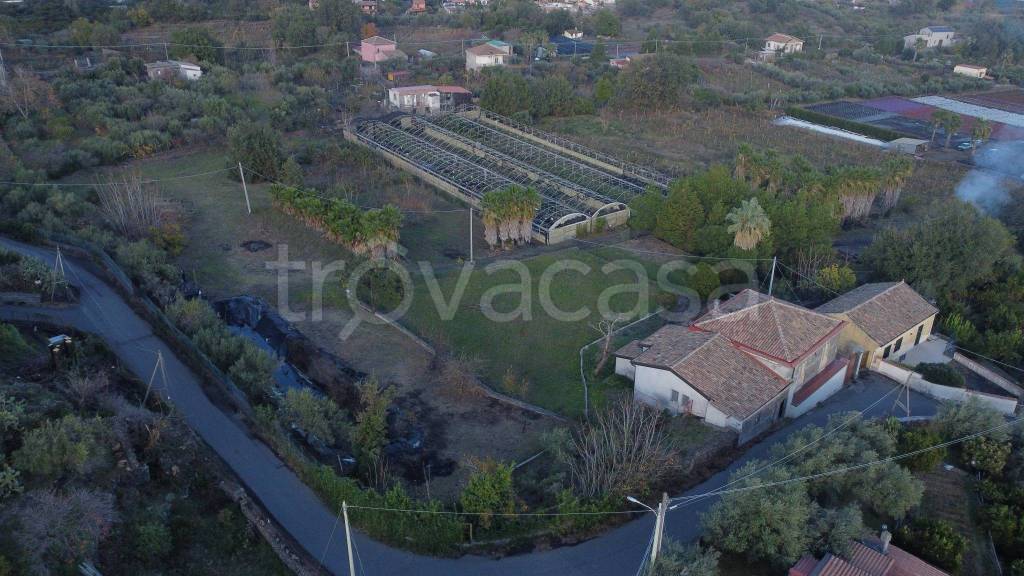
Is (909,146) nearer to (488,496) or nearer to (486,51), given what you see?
(486,51)

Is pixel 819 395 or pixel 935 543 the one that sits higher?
pixel 935 543

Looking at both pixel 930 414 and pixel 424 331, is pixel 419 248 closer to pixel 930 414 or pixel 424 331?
pixel 424 331

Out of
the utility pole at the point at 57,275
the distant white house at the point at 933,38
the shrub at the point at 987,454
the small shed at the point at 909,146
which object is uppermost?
the distant white house at the point at 933,38

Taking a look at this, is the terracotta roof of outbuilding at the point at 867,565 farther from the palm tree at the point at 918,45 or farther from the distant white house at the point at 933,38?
the distant white house at the point at 933,38

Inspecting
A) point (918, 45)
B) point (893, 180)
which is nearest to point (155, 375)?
point (893, 180)

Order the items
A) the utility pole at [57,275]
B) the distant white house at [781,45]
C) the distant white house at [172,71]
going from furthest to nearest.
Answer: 1. the distant white house at [781,45]
2. the distant white house at [172,71]
3. the utility pole at [57,275]

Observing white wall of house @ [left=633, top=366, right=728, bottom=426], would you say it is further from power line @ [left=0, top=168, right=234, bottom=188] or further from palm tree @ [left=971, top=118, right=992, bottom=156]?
palm tree @ [left=971, top=118, right=992, bottom=156]

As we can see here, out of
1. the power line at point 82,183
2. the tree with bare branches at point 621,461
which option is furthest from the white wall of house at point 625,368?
the power line at point 82,183

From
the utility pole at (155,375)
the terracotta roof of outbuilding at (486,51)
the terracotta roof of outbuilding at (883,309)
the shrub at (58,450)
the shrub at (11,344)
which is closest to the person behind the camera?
the shrub at (58,450)
